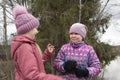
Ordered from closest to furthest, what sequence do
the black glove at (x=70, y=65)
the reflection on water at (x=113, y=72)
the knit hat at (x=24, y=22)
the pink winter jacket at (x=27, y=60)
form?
the pink winter jacket at (x=27, y=60) < the knit hat at (x=24, y=22) < the black glove at (x=70, y=65) < the reflection on water at (x=113, y=72)

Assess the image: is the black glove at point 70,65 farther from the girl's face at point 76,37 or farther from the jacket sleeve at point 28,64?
the jacket sleeve at point 28,64

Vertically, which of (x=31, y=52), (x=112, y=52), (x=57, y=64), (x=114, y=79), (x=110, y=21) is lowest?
(x=114, y=79)

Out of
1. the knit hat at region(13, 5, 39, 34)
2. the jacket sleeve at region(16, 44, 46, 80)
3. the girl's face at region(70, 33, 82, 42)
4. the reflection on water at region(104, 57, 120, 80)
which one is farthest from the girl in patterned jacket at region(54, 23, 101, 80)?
the reflection on water at region(104, 57, 120, 80)

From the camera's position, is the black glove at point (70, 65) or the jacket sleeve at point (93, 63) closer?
the black glove at point (70, 65)

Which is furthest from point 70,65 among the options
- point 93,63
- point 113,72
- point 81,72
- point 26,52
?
point 113,72

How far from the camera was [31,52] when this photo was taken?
3.86 meters

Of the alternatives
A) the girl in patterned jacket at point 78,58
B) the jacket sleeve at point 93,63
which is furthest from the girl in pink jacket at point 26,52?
the jacket sleeve at point 93,63

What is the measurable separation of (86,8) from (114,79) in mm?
6115

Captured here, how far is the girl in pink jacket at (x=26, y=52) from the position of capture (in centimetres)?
379

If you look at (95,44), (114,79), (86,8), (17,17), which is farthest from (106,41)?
(17,17)

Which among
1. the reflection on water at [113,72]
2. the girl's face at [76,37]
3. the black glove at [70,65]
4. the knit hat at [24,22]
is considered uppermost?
the knit hat at [24,22]

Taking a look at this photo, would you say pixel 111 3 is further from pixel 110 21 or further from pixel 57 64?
pixel 57 64

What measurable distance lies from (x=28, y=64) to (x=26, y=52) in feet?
0.36

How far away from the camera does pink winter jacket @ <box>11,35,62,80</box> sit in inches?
149
